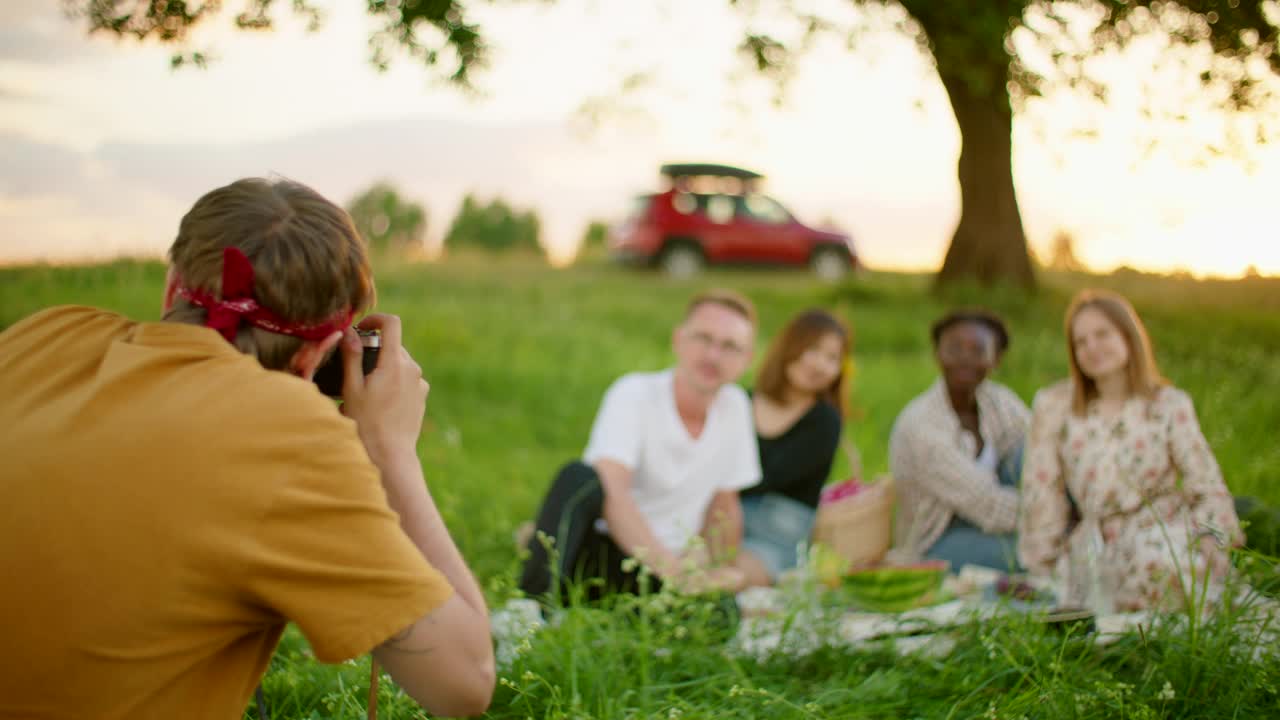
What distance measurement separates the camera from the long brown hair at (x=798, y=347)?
483 cm

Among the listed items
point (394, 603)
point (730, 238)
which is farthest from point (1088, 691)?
point (730, 238)

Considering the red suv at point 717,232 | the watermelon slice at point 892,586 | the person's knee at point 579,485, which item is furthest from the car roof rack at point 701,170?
the watermelon slice at point 892,586

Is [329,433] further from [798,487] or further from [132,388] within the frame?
[798,487]

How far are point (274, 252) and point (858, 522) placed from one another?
3627 millimetres

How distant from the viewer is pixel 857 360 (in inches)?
396

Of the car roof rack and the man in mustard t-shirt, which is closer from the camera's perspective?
the man in mustard t-shirt

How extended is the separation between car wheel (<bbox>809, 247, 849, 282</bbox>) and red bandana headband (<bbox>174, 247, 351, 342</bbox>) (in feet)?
53.4

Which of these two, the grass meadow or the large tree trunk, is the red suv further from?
the large tree trunk

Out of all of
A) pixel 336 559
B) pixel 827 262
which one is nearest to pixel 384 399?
pixel 336 559

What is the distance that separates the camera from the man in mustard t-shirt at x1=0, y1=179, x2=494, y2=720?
130 centimetres

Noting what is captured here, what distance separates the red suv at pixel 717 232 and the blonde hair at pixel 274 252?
1462 centimetres

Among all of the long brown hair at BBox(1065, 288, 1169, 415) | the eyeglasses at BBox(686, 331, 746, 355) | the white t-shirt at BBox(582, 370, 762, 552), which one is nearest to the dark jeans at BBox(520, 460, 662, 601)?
the white t-shirt at BBox(582, 370, 762, 552)

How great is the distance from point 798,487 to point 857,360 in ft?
17.9

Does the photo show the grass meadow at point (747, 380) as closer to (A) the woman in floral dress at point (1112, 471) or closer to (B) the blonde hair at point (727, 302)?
(A) the woman in floral dress at point (1112, 471)
